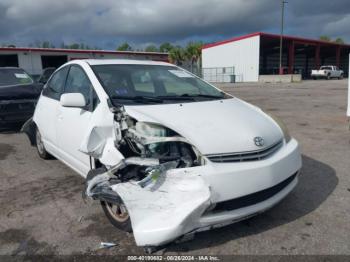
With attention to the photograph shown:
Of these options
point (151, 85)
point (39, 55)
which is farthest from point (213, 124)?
point (39, 55)

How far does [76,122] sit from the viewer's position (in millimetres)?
3795

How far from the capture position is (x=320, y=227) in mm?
3182

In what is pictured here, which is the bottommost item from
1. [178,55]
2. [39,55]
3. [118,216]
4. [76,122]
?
[118,216]

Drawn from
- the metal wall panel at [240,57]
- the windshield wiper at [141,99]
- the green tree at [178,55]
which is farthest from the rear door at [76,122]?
the green tree at [178,55]

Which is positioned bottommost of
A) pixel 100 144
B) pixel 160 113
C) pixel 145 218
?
pixel 145 218

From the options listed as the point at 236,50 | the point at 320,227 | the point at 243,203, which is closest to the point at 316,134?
the point at 320,227

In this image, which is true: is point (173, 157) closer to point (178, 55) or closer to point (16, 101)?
point (16, 101)

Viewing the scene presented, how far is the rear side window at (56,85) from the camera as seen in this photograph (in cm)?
472

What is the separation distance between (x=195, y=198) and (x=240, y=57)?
143 ft

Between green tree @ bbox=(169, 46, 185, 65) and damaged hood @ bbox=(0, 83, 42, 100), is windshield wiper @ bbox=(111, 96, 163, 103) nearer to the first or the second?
damaged hood @ bbox=(0, 83, 42, 100)

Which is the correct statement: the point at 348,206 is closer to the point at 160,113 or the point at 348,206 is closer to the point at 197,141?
the point at 197,141

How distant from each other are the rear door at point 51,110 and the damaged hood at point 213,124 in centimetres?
181

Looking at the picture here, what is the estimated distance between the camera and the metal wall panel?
4184cm

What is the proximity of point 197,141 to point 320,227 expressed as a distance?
1.49 meters
